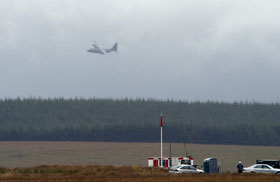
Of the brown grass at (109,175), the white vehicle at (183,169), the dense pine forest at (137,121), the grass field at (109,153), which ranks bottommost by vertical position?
the brown grass at (109,175)

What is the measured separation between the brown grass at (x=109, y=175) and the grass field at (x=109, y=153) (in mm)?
33323

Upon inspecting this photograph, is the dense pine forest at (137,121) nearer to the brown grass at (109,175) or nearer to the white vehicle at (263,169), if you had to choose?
the white vehicle at (263,169)

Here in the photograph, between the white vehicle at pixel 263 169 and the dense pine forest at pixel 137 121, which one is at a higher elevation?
the dense pine forest at pixel 137 121

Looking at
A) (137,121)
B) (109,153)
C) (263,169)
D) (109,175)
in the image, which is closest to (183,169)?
(263,169)

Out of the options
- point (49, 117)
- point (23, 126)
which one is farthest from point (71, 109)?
point (23, 126)

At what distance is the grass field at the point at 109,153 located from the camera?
343 feet

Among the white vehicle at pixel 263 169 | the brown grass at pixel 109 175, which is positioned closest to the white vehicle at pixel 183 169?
the brown grass at pixel 109 175

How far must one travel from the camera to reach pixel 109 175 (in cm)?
6075

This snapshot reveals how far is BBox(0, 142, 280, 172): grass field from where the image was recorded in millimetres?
104438

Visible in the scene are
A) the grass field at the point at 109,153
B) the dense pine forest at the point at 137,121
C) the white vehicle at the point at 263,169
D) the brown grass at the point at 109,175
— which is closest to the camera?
the brown grass at the point at 109,175

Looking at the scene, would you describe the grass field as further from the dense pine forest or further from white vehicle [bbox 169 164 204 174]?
white vehicle [bbox 169 164 204 174]

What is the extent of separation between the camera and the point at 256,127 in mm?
142250

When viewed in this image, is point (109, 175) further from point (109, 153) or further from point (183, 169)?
point (109, 153)

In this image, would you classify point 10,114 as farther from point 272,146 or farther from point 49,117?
point 272,146
